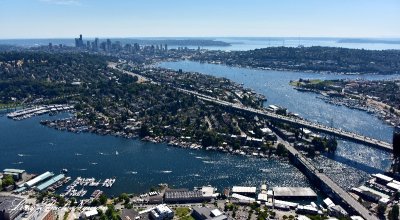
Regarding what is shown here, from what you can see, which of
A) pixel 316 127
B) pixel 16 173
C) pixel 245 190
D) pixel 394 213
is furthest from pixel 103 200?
pixel 316 127

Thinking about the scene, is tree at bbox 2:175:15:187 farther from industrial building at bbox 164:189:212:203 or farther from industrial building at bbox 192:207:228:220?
industrial building at bbox 192:207:228:220

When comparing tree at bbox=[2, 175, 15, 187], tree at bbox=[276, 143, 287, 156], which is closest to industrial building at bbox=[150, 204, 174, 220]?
tree at bbox=[2, 175, 15, 187]

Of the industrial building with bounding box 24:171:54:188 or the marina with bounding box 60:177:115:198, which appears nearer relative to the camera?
the marina with bounding box 60:177:115:198

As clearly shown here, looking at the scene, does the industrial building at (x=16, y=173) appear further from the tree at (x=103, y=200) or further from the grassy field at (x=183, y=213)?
the grassy field at (x=183, y=213)

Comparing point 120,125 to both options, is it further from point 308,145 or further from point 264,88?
point 264,88

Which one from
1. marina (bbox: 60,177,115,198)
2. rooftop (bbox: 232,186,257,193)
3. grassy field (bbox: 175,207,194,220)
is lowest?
marina (bbox: 60,177,115,198)

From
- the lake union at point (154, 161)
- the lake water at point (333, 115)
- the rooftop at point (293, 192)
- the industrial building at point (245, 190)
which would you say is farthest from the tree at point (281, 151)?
the industrial building at point (245, 190)

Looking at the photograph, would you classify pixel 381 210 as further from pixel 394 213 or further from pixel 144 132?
pixel 144 132
